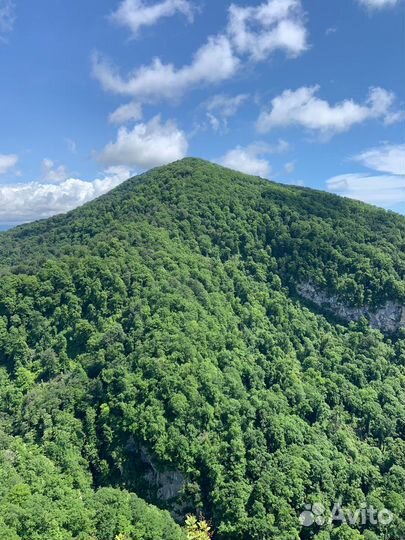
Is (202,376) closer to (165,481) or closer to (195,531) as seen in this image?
(165,481)

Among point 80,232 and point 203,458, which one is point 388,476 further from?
point 80,232

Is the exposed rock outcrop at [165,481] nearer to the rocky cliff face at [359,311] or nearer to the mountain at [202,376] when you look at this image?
the mountain at [202,376]

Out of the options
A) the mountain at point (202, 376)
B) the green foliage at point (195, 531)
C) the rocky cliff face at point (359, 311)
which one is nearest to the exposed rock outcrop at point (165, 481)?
the mountain at point (202, 376)

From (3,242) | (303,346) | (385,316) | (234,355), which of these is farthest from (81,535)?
(3,242)

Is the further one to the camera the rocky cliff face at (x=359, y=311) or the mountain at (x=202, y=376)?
the rocky cliff face at (x=359, y=311)

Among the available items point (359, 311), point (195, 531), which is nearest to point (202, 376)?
point (195, 531)

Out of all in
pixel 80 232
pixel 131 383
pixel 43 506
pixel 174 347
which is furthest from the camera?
pixel 80 232

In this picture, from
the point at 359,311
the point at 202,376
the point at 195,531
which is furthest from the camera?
the point at 359,311
